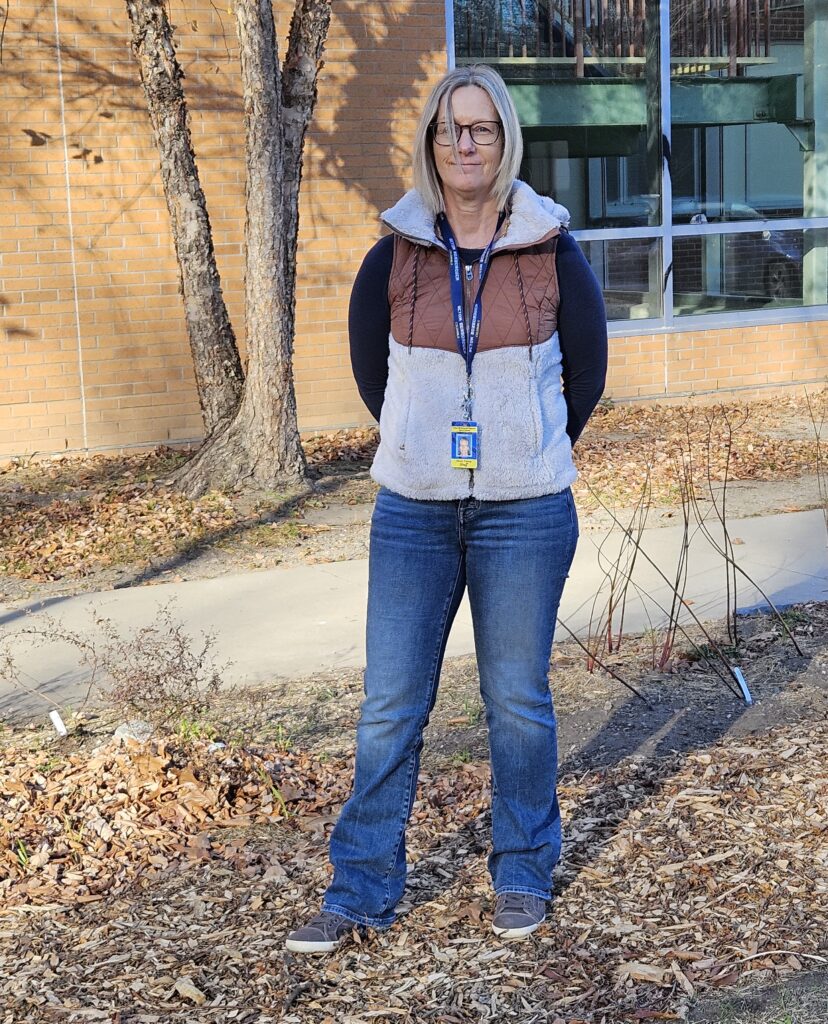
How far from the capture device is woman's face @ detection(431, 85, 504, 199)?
312 centimetres

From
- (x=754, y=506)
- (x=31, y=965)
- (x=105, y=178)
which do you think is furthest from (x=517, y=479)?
(x=105, y=178)

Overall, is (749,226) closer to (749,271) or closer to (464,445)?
(749,271)

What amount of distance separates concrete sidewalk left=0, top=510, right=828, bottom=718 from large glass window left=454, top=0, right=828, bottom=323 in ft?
19.3

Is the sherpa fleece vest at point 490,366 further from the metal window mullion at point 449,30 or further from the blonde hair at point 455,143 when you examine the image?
the metal window mullion at point 449,30

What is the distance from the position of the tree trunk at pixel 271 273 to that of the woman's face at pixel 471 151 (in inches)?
232

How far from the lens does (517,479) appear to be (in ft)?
10.3

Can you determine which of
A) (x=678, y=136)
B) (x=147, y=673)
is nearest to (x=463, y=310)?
(x=147, y=673)

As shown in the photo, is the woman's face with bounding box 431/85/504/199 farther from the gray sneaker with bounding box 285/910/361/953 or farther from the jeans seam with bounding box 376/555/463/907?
the gray sneaker with bounding box 285/910/361/953

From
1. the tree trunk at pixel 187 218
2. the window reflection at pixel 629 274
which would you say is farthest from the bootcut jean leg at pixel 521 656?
the window reflection at pixel 629 274

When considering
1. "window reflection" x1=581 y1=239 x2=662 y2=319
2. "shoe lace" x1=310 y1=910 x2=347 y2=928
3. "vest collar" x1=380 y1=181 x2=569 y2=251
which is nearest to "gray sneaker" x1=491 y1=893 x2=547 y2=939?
"shoe lace" x1=310 y1=910 x2=347 y2=928

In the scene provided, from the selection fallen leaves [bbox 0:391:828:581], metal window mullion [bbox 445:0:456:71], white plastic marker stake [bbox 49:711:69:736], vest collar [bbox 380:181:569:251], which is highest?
metal window mullion [bbox 445:0:456:71]

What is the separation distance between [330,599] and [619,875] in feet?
10.6

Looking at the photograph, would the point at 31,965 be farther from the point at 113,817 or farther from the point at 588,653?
the point at 588,653

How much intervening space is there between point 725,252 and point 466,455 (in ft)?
36.8
